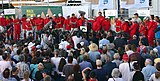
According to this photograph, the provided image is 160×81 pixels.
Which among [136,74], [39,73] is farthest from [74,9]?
[136,74]

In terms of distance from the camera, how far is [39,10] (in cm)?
2989

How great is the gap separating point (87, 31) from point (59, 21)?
4.04 meters

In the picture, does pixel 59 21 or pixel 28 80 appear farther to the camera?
pixel 59 21

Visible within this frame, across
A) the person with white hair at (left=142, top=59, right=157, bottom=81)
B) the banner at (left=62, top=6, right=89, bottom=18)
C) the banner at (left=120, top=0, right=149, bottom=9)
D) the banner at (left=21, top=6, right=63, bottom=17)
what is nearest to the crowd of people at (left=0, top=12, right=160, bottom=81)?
the person with white hair at (left=142, top=59, right=157, bottom=81)

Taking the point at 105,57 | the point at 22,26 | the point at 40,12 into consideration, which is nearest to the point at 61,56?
the point at 105,57

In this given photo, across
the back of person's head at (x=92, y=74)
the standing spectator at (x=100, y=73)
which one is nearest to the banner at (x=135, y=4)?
the standing spectator at (x=100, y=73)

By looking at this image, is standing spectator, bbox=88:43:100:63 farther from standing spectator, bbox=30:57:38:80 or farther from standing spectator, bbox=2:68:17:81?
standing spectator, bbox=2:68:17:81

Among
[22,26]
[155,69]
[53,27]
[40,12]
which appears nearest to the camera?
[155,69]

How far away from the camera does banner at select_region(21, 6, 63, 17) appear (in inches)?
1166

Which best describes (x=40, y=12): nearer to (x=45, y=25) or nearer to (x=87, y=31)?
(x=45, y=25)

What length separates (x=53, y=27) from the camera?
24.4 m

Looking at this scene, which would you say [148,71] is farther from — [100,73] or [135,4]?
[135,4]

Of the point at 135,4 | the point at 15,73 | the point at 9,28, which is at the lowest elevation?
the point at 9,28

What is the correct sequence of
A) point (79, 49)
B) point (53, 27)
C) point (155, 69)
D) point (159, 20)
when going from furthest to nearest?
point (53, 27) → point (159, 20) → point (79, 49) → point (155, 69)
